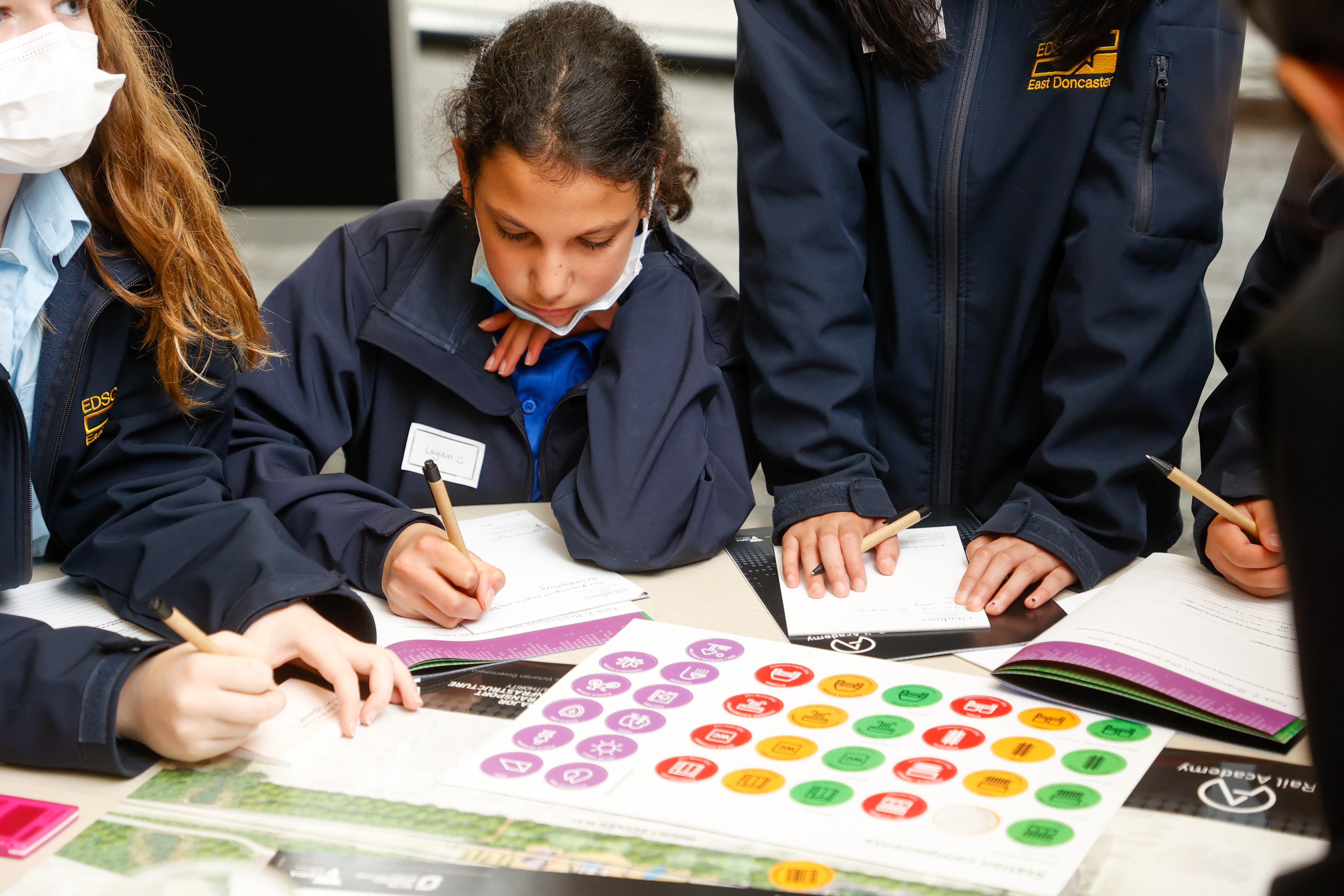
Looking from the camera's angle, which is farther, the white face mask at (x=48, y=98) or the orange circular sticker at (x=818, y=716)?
the white face mask at (x=48, y=98)

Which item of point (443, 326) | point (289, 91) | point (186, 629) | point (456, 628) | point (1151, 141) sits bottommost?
point (456, 628)

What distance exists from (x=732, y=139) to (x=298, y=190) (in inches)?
50.0

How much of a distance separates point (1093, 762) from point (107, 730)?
0.69 metres

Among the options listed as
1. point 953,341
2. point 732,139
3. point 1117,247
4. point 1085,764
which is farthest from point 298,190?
point 1085,764

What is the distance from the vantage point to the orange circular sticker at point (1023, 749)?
77 cm

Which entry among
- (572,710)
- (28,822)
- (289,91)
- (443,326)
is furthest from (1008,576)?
(289,91)

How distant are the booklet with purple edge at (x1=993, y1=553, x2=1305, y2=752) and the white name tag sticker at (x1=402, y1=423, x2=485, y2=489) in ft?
2.39

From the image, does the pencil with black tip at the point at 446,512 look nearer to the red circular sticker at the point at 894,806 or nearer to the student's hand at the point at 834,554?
the student's hand at the point at 834,554

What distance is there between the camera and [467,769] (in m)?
0.76

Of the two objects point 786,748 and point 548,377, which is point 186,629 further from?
point 548,377

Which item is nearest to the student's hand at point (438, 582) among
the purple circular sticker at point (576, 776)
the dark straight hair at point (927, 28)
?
the purple circular sticker at point (576, 776)

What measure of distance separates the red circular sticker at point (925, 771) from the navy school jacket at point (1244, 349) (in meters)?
0.40

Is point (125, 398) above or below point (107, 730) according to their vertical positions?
above

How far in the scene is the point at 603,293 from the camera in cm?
130
